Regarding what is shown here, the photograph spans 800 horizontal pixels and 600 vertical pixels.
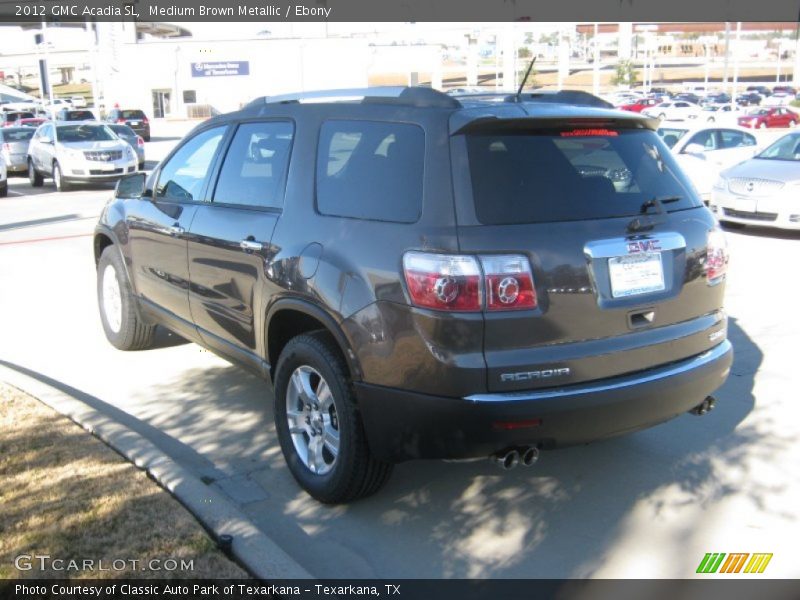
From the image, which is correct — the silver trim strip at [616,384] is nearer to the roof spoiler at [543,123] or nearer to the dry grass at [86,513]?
the roof spoiler at [543,123]

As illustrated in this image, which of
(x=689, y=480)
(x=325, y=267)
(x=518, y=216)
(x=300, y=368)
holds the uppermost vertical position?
(x=518, y=216)

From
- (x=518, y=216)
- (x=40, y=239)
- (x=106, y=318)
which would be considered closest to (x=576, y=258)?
(x=518, y=216)

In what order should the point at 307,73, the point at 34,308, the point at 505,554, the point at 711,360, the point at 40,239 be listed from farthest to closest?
the point at 307,73, the point at 40,239, the point at 34,308, the point at 711,360, the point at 505,554

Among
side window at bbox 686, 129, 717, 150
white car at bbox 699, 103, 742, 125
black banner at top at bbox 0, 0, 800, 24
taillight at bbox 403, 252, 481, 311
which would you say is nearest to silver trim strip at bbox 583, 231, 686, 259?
taillight at bbox 403, 252, 481, 311

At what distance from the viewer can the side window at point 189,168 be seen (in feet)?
18.4

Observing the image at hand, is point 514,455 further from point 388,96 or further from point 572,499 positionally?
point 388,96

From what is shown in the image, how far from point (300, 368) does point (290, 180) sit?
1.00m

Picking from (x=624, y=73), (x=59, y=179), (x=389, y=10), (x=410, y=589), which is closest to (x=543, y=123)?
(x=410, y=589)

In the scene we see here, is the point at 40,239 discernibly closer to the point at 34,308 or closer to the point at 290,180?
the point at 34,308

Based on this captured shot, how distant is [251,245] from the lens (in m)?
4.73

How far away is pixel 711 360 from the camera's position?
4.25 meters

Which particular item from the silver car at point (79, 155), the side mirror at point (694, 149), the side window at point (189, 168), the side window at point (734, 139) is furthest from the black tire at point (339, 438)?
the silver car at point (79, 155)

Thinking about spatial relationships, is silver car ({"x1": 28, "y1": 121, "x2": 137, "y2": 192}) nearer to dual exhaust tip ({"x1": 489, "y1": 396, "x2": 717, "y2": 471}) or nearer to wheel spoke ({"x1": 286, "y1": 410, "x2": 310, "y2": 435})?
wheel spoke ({"x1": 286, "y1": 410, "x2": 310, "y2": 435})

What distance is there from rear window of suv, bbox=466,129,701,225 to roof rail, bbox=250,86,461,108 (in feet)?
1.04
